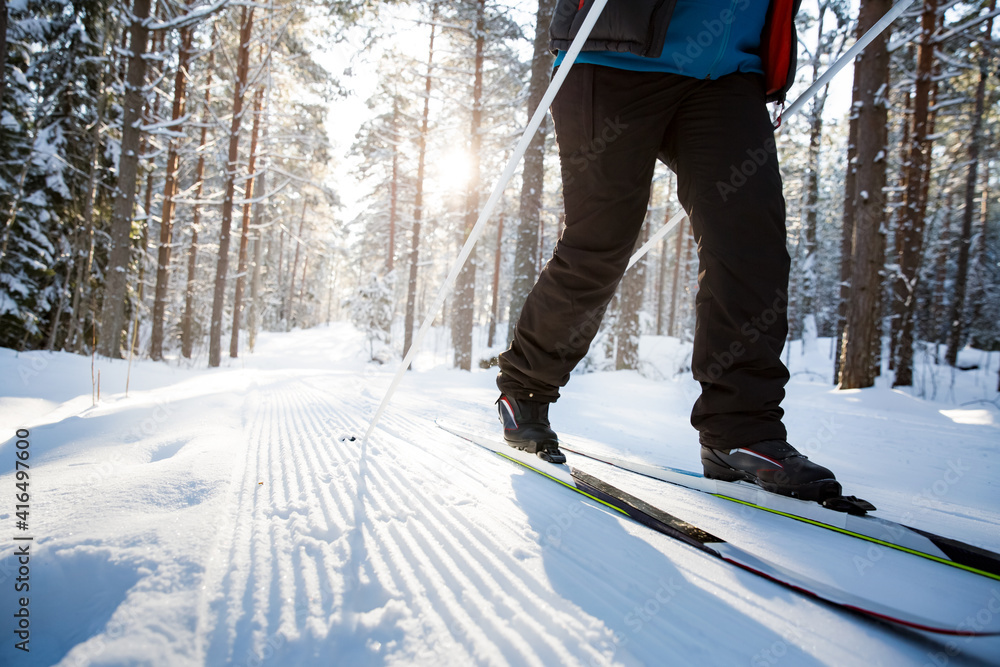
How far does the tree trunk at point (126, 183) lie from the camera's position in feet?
20.5

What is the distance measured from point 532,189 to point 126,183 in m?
6.00

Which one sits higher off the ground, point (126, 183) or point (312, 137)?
point (312, 137)

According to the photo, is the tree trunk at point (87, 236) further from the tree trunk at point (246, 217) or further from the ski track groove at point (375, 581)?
the ski track groove at point (375, 581)

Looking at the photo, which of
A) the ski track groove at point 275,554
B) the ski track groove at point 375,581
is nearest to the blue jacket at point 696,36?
the ski track groove at point 375,581

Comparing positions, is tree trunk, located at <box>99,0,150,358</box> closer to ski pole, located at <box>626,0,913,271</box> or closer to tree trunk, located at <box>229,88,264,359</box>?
tree trunk, located at <box>229,88,264,359</box>

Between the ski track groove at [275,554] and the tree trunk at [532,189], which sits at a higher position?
the tree trunk at [532,189]

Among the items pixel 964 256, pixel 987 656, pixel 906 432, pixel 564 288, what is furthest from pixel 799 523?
pixel 964 256

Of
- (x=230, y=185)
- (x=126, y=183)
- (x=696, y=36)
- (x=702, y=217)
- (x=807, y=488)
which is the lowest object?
(x=807, y=488)

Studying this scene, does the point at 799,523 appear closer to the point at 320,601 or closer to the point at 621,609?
the point at 621,609

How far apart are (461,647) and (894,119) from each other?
20.5 metres

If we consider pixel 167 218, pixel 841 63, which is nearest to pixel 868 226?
pixel 841 63

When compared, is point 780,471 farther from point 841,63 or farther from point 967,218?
point 967,218

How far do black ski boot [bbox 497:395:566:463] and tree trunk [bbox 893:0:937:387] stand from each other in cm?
765

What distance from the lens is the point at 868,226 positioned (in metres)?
5.71
